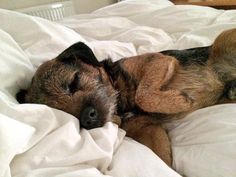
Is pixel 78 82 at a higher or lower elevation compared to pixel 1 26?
lower

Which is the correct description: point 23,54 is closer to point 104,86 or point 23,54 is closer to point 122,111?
point 104,86

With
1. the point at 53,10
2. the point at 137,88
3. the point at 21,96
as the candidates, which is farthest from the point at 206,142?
the point at 53,10

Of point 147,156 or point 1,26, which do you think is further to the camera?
point 1,26

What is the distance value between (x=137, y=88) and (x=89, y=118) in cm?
24

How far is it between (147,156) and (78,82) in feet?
1.45

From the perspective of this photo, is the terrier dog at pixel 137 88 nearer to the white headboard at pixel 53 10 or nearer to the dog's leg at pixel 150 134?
the dog's leg at pixel 150 134

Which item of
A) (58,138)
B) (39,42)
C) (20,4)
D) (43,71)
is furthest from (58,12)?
(58,138)

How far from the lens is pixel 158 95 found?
1168mm

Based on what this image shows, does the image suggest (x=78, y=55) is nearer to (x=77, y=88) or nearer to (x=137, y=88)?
(x=77, y=88)

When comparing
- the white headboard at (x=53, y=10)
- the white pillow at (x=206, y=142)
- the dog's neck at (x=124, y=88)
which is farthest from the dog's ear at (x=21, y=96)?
the white headboard at (x=53, y=10)

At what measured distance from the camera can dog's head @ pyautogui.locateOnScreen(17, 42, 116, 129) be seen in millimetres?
1138

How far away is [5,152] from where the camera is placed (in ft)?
2.47

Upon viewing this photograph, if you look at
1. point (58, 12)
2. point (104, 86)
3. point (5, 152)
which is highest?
point (5, 152)

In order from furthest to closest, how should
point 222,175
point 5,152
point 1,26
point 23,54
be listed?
point 1,26, point 23,54, point 222,175, point 5,152
